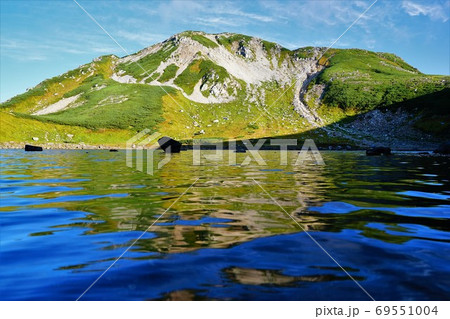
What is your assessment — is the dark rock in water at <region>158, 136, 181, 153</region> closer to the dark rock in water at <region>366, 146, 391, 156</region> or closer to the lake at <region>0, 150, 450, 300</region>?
the dark rock in water at <region>366, 146, 391, 156</region>

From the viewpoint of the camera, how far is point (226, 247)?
20.8 feet

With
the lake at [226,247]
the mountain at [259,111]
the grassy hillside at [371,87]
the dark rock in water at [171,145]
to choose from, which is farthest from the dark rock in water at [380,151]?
the grassy hillside at [371,87]

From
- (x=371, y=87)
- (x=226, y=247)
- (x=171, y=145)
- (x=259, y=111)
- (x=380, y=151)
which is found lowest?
(x=226, y=247)

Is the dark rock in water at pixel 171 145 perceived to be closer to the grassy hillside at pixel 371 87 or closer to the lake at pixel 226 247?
the lake at pixel 226 247

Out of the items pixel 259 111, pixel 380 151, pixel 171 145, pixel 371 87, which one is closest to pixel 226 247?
pixel 380 151

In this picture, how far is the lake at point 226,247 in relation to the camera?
4.38m

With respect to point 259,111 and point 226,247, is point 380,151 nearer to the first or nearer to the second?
point 226,247

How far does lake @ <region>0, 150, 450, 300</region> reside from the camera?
14.4ft

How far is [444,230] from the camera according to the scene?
7.67 meters

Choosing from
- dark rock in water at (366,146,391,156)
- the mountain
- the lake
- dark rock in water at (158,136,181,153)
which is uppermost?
the mountain

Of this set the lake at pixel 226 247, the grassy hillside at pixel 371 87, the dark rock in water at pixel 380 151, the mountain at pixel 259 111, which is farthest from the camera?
the grassy hillside at pixel 371 87

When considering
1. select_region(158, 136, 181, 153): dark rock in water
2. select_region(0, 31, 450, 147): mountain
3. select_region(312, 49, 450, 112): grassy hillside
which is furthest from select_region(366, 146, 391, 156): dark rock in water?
select_region(312, 49, 450, 112): grassy hillside

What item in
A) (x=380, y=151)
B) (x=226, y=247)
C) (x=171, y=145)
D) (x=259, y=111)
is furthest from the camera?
(x=259, y=111)
